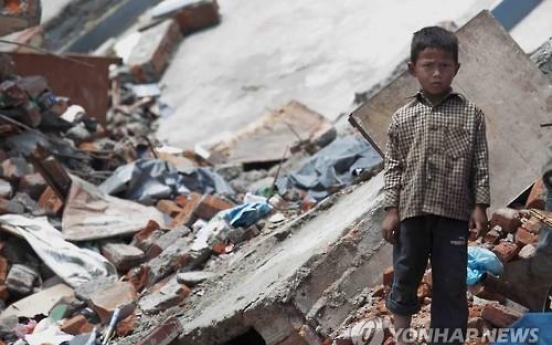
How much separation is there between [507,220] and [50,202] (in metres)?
3.86

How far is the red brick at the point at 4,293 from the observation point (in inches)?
240

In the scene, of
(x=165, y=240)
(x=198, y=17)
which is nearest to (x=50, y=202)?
(x=165, y=240)

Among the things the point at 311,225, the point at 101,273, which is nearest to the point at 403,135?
the point at 311,225

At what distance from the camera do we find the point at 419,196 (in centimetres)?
352

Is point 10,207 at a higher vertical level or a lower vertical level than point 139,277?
higher

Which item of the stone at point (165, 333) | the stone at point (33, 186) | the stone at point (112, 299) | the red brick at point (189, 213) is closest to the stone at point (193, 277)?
the stone at point (112, 299)

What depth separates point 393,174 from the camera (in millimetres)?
3621

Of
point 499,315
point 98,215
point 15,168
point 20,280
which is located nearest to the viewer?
point 499,315

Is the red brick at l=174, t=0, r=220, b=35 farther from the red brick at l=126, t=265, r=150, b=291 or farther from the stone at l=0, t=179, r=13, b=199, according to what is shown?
the red brick at l=126, t=265, r=150, b=291

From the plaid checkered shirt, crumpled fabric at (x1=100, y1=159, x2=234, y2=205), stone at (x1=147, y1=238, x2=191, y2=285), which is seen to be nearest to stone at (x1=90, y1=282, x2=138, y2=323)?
stone at (x1=147, y1=238, x2=191, y2=285)

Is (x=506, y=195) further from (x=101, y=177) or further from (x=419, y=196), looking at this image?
(x=101, y=177)

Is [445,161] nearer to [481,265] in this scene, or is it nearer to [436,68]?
[436,68]

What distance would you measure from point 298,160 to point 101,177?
66.8 inches

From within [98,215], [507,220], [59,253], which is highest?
[59,253]
